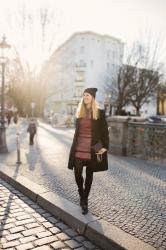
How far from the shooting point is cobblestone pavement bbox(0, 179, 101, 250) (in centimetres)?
379

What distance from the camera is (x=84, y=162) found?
15.3 feet

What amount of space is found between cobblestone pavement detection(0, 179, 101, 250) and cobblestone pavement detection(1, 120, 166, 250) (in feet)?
2.00

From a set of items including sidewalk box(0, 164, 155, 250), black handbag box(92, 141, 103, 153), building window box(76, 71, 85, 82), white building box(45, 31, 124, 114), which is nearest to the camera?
sidewalk box(0, 164, 155, 250)

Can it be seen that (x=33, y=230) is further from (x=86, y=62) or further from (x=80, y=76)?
(x=86, y=62)

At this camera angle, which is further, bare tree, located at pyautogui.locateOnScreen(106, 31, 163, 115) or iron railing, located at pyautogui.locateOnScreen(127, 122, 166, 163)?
bare tree, located at pyautogui.locateOnScreen(106, 31, 163, 115)

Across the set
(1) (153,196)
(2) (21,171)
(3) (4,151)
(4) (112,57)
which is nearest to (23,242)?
(1) (153,196)

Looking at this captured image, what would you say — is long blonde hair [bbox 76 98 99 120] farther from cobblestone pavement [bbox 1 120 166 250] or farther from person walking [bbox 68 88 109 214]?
cobblestone pavement [bbox 1 120 166 250]

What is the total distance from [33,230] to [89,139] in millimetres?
1497

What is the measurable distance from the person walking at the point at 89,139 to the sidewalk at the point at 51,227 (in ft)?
1.08

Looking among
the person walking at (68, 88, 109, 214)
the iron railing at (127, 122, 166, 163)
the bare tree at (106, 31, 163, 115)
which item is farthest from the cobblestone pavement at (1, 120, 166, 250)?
the bare tree at (106, 31, 163, 115)

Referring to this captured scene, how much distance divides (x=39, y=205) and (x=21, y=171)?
244cm

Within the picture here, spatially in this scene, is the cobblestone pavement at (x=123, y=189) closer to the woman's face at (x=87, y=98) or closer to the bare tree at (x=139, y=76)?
the woman's face at (x=87, y=98)

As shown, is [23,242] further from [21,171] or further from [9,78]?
[9,78]

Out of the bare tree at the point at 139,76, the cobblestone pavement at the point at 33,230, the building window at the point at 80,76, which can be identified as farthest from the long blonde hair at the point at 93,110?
the building window at the point at 80,76
